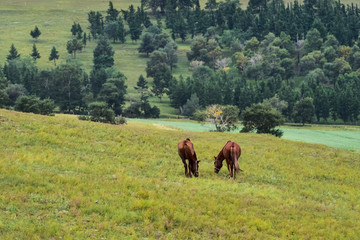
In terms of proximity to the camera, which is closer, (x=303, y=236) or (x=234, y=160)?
(x=303, y=236)

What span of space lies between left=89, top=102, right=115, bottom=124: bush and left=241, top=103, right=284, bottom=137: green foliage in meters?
Result: 29.3

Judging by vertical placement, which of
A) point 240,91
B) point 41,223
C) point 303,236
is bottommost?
point 303,236

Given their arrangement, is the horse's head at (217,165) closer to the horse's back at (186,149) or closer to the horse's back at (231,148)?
the horse's back at (231,148)

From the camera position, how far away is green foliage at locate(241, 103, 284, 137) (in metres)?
86.7

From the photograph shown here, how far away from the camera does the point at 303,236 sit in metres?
20.8

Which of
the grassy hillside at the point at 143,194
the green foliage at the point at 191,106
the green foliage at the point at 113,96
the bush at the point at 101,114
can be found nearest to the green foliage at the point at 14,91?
the green foliage at the point at 113,96

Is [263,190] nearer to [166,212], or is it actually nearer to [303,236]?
[303,236]

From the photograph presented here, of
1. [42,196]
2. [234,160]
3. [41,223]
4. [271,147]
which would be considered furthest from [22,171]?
[271,147]

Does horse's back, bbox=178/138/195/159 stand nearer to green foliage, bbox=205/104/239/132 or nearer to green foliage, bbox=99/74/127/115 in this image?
green foliage, bbox=205/104/239/132

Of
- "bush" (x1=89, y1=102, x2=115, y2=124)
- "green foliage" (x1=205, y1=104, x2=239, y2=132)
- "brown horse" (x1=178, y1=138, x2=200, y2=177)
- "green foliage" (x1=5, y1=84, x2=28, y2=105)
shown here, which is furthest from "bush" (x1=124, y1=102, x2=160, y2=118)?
"brown horse" (x1=178, y1=138, x2=200, y2=177)

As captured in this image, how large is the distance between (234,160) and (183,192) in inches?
277

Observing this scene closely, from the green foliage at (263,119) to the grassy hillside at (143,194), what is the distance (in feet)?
148

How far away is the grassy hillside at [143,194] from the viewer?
62.8 ft

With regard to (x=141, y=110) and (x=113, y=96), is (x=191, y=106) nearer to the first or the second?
(x=141, y=110)
